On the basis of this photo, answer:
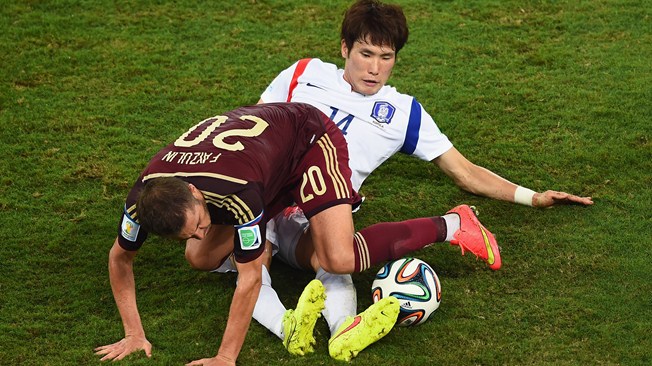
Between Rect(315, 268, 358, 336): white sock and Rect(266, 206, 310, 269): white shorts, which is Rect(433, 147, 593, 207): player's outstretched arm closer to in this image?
Rect(266, 206, 310, 269): white shorts

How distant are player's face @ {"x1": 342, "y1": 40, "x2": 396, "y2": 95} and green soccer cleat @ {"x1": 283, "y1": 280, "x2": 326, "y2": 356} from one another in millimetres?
1581

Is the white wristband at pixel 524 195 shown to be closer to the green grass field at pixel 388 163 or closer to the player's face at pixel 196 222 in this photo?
the green grass field at pixel 388 163

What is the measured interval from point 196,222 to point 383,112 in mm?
1913

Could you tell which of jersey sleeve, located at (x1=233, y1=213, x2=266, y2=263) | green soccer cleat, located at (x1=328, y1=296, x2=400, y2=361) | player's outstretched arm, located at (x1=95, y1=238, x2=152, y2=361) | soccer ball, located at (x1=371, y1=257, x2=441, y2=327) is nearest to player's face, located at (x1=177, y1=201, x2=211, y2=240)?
jersey sleeve, located at (x1=233, y1=213, x2=266, y2=263)

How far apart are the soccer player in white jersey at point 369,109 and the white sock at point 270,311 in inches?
16.3

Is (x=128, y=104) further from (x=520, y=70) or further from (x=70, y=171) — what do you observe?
(x=520, y=70)

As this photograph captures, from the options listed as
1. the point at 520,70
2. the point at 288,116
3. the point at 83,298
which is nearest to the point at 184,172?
the point at 288,116

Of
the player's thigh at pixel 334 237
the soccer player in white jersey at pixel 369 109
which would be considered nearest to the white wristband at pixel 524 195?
the soccer player in white jersey at pixel 369 109

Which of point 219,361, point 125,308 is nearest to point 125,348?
point 125,308

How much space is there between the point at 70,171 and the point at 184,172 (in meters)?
2.35

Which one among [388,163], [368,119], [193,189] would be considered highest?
[193,189]

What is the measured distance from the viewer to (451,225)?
548 cm

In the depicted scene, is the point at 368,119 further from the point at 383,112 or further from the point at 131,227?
the point at 131,227

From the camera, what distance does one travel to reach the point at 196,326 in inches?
201
